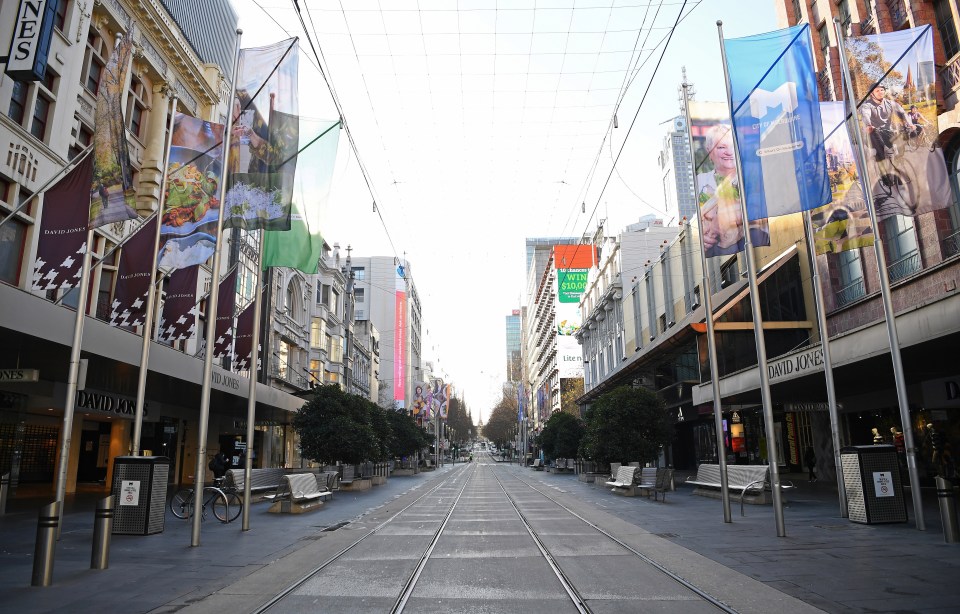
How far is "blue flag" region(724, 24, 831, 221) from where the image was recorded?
13914 millimetres

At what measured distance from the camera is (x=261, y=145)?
14.3 metres

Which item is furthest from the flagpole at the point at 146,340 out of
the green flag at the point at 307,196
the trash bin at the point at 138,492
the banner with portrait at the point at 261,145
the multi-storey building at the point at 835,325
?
the multi-storey building at the point at 835,325

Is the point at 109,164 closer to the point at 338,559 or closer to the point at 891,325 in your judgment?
the point at 338,559

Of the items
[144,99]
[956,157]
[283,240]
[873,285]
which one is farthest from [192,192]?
[873,285]

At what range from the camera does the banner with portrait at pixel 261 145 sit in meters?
14.2

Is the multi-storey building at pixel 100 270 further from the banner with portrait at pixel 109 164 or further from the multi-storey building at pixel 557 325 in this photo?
the multi-storey building at pixel 557 325

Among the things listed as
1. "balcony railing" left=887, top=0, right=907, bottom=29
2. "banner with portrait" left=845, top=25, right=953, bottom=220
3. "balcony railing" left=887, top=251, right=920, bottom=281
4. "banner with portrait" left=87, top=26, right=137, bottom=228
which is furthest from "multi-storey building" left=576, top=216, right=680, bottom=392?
"banner with portrait" left=87, top=26, right=137, bottom=228

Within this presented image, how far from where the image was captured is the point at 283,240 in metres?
15.9

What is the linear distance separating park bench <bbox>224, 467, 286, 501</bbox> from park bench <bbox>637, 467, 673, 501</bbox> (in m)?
12.2

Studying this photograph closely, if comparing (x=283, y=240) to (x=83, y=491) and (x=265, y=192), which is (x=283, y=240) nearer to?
(x=265, y=192)

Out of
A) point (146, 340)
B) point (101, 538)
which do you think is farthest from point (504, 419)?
point (101, 538)

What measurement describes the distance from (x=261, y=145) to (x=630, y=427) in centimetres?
2102

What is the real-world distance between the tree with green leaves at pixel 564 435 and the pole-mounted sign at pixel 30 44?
3999 cm

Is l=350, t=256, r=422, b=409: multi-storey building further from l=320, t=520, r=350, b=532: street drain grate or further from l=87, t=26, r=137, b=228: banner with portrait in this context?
l=87, t=26, r=137, b=228: banner with portrait
